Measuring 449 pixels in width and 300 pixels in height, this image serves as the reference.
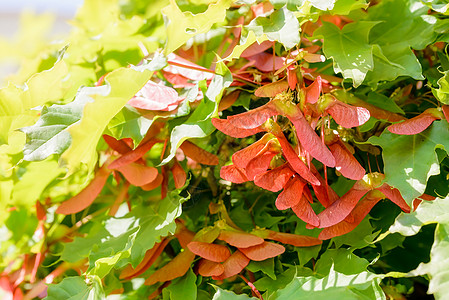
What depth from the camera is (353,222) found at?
1.16 ft

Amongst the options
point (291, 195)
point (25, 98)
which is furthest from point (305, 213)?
point (25, 98)

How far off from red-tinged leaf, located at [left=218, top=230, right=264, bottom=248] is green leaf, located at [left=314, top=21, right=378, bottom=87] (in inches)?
5.3

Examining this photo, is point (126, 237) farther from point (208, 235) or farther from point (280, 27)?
point (280, 27)

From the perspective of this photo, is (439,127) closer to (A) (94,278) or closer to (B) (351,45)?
(B) (351,45)

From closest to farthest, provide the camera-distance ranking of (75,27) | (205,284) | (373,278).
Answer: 1. (373,278)
2. (205,284)
3. (75,27)

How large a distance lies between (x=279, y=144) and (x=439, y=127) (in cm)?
11

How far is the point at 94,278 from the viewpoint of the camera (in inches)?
13.6

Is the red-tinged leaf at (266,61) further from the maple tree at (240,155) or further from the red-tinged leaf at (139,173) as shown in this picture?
the red-tinged leaf at (139,173)

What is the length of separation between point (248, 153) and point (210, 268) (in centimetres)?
10

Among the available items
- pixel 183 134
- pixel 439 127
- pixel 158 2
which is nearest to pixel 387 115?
pixel 439 127

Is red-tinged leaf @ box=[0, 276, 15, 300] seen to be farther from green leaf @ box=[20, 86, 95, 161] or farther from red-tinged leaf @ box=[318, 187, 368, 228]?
red-tinged leaf @ box=[318, 187, 368, 228]

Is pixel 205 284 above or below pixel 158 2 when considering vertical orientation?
below

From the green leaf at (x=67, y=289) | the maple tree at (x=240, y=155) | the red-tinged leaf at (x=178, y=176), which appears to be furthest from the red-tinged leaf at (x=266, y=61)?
the green leaf at (x=67, y=289)

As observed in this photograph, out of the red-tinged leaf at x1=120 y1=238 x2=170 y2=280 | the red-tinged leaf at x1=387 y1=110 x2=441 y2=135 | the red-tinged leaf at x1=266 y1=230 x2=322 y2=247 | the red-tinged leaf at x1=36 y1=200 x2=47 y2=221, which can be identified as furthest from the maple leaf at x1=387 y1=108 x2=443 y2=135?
the red-tinged leaf at x1=36 y1=200 x2=47 y2=221
